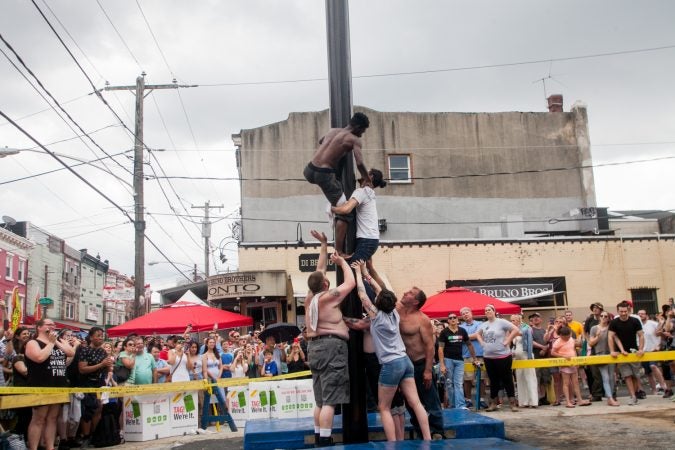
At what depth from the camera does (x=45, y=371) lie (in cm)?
941

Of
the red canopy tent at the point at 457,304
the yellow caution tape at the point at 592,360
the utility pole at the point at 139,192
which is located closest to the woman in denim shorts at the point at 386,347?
the yellow caution tape at the point at 592,360

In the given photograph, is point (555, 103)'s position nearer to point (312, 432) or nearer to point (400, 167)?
point (400, 167)

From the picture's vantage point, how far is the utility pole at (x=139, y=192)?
62.5ft

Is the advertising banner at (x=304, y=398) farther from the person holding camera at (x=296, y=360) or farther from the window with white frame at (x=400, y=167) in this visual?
the window with white frame at (x=400, y=167)

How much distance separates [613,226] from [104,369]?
23530 millimetres

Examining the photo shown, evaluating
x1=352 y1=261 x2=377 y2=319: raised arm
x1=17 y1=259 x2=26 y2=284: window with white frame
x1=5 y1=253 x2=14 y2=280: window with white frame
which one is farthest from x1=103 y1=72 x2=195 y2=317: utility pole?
x1=17 y1=259 x2=26 y2=284: window with white frame

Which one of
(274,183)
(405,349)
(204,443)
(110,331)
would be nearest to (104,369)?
(204,443)

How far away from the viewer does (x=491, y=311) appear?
40.9 ft

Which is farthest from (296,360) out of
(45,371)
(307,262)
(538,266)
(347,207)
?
(538,266)

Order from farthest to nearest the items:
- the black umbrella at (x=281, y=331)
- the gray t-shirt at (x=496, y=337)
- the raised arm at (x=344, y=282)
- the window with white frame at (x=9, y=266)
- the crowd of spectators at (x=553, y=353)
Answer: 1. the window with white frame at (x=9, y=266)
2. the black umbrella at (x=281, y=331)
3. the crowd of spectators at (x=553, y=353)
4. the gray t-shirt at (x=496, y=337)
5. the raised arm at (x=344, y=282)

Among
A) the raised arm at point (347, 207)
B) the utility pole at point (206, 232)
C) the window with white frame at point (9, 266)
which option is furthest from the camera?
the window with white frame at point (9, 266)

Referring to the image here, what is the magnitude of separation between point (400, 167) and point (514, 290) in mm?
7815

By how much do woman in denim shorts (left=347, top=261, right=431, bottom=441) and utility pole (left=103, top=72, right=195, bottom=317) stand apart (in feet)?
43.9

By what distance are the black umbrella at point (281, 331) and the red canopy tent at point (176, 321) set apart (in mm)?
1290
